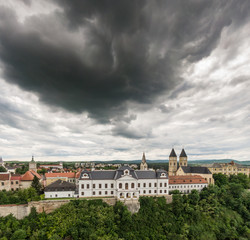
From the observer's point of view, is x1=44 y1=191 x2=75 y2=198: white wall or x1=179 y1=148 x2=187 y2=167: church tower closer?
x1=44 y1=191 x2=75 y2=198: white wall

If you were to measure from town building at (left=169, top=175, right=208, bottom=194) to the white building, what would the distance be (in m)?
4.90

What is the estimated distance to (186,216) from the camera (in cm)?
4247

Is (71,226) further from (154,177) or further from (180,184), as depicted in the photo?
(180,184)

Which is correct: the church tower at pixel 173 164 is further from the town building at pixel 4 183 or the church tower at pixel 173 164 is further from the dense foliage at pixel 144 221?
the town building at pixel 4 183

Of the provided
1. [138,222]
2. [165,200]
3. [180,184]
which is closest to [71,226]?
[138,222]

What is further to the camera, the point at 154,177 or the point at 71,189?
the point at 154,177

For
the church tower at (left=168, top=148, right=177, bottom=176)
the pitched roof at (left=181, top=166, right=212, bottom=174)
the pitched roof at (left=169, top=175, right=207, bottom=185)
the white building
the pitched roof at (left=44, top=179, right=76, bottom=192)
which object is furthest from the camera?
the church tower at (left=168, top=148, right=177, bottom=176)

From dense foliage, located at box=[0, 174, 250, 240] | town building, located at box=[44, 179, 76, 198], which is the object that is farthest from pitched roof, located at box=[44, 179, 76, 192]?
dense foliage, located at box=[0, 174, 250, 240]

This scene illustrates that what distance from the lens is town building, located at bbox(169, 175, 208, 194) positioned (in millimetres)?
53297

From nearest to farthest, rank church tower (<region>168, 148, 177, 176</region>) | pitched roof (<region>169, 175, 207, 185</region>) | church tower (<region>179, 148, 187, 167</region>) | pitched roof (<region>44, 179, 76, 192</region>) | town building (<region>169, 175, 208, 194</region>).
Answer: pitched roof (<region>44, 179, 76, 192</region>) < town building (<region>169, 175, 208, 194</region>) < pitched roof (<region>169, 175, 207, 185</region>) < church tower (<region>168, 148, 177, 176</region>) < church tower (<region>179, 148, 187, 167</region>)

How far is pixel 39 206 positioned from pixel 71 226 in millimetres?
10980

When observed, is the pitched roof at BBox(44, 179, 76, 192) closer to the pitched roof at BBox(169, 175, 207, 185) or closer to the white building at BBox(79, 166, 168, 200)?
the white building at BBox(79, 166, 168, 200)

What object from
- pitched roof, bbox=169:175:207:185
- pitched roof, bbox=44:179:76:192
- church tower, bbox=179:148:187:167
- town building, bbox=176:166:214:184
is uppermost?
church tower, bbox=179:148:187:167

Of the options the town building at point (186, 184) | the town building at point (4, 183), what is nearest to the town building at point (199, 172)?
the town building at point (186, 184)
